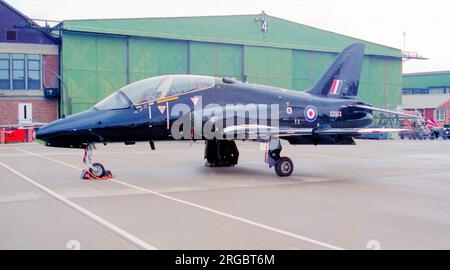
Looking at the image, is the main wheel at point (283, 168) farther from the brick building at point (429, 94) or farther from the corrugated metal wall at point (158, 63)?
the brick building at point (429, 94)

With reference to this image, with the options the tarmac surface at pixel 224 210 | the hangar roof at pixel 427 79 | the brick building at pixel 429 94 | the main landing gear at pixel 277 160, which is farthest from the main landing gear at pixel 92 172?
the hangar roof at pixel 427 79

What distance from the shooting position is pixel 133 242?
5.86 meters

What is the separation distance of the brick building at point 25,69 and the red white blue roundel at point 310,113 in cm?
3091

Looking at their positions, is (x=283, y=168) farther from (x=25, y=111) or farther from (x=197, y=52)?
(x=25, y=111)

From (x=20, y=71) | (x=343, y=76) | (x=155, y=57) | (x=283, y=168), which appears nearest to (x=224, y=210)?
(x=283, y=168)

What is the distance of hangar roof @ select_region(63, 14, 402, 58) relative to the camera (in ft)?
130

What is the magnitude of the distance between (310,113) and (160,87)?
15.3 feet

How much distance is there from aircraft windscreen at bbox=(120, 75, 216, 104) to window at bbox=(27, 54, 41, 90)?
103 ft

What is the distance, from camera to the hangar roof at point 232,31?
39625 mm

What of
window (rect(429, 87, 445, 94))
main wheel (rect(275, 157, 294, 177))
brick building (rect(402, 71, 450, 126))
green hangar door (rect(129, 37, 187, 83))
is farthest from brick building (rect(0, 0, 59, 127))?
window (rect(429, 87, 445, 94))

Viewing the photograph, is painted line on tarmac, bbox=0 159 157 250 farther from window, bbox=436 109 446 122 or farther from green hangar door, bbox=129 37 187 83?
window, bbox=436 109 446 122

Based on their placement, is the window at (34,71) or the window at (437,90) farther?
the window at (437,90)

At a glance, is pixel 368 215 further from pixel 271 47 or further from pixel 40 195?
pixel 271 47
